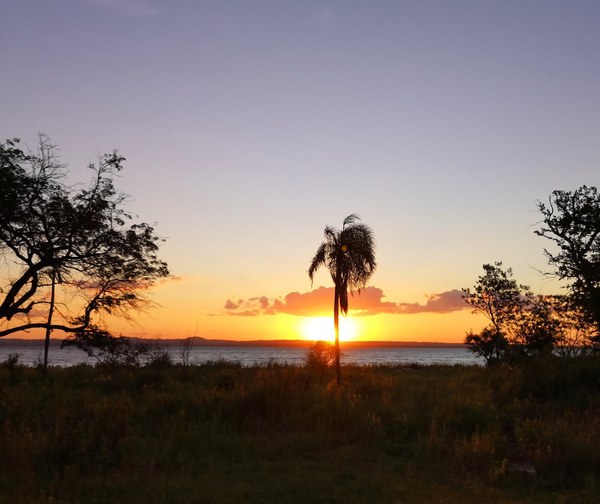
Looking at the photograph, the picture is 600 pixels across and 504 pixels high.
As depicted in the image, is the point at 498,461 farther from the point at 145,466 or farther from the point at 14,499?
the point at 14,499

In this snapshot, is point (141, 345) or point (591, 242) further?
point (591, 242)

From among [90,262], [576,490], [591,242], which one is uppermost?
[591,242]

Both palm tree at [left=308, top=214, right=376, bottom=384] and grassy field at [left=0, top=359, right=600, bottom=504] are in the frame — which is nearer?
grassy field at [left=0, top=359, right=600, bottom=504]

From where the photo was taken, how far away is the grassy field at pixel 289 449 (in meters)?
8.28

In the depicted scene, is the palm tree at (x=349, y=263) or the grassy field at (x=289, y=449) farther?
the palm tree at (x=349, y=263)

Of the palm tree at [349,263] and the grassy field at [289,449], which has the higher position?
the palm tree at [349,263]

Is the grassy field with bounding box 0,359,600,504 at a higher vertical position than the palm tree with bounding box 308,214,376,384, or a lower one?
lower

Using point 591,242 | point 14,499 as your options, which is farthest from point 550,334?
point 14,499

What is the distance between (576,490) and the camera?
341 inches

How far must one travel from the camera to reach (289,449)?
11055 mm

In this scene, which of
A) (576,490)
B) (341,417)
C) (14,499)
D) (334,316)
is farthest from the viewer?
(334,316)

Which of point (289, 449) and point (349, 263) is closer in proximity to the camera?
point (289, 449)

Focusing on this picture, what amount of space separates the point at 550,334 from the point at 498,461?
25743 millimetres

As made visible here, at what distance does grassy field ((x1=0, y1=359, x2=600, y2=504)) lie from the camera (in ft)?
27.2
